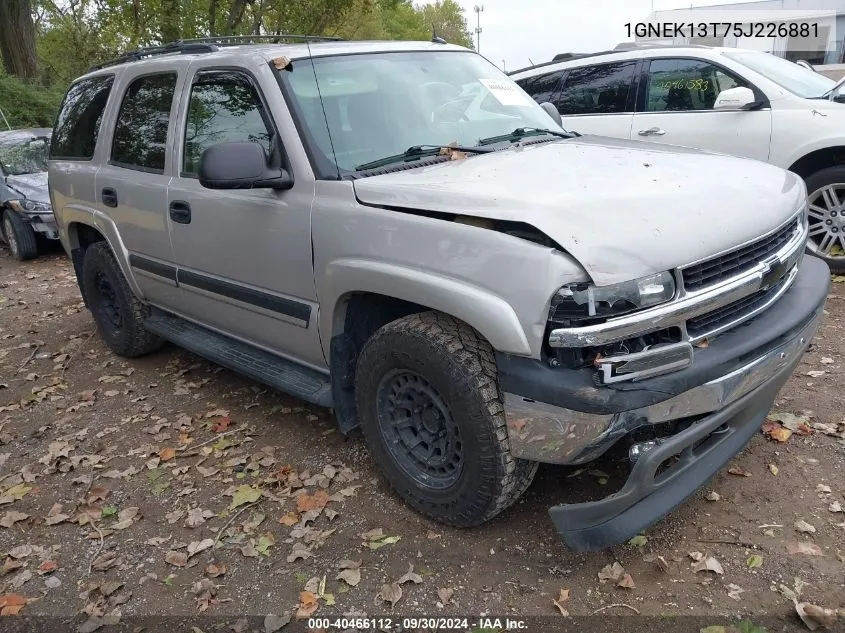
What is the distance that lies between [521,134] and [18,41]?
1784 centimetres

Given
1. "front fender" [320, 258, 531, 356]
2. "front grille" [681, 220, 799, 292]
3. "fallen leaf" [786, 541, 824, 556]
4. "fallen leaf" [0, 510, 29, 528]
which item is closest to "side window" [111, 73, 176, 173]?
"front fender" [320, 258, 531, 356]

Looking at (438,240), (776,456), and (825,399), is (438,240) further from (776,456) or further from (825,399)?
(825,399)

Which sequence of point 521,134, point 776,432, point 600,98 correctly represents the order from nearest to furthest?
point 776,432
point 521,134
point 600,98

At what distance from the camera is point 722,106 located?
20.1 feet

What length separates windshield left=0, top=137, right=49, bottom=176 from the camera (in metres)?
10.2

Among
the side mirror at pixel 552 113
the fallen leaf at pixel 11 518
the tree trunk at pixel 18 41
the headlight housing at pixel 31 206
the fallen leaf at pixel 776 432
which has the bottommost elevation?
the fallen leaf at pixel 11 518

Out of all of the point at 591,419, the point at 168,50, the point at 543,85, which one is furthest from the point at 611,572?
the point at 543,85

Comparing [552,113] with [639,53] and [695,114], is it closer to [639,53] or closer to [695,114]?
[695,114]

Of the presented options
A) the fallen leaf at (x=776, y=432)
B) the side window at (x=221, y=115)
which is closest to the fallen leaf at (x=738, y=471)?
the fallen leaf at (x=776, y=432)

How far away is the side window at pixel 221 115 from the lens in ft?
11.6

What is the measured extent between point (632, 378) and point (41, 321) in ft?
20.8

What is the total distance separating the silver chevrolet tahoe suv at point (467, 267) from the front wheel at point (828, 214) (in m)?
2.75

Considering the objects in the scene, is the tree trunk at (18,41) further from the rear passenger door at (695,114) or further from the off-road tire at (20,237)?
the rear passenger door at (695,114)

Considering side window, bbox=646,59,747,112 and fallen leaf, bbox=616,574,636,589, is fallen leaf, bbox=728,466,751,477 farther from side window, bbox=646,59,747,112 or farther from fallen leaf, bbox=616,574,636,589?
side window, bbox=646,59,747,112
